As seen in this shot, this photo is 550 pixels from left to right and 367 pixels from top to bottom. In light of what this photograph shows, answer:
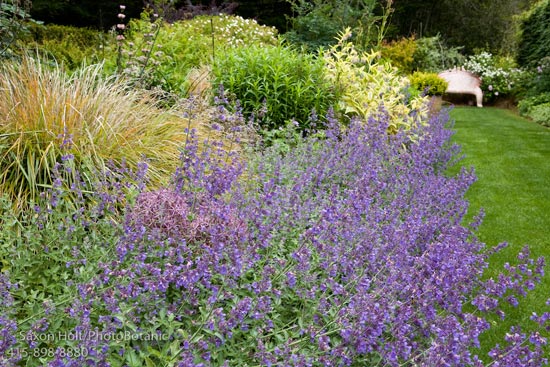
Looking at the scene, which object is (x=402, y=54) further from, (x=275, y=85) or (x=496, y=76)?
(x=275, y=85)

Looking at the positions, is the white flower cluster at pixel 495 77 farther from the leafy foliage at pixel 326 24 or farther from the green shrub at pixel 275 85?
the green shrub at pixel 275 85

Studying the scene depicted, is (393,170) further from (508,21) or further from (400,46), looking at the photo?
(508,21)

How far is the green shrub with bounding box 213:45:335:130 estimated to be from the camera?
18.5 ft

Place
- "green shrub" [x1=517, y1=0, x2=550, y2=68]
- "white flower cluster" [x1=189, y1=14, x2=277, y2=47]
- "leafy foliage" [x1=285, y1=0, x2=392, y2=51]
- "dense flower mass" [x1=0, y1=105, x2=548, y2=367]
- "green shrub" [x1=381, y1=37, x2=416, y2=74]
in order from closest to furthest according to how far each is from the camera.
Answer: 1. "dense flower mass" [x1=0, y1=105, x2=548, y2=367]
2. "leafy foliage" [x1=285, y1=0, x2=392, y2=51]
3. "white flower cluster" [x1=189, y1=14, x2=277, y2=47]
4. "green shrub" [x1=517, y1=0, x2=550, y2=68]
5. "green shrub" [x1=381, y1=37, x2=416, y2=74]

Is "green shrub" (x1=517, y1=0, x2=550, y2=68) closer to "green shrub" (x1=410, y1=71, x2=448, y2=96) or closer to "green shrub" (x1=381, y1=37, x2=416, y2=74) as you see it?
"green shrub" (x1=410, y1=71, x2=448, y2=96)

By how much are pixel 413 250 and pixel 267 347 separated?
1.36 m

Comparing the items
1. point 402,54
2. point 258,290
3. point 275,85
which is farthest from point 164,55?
point 402,54

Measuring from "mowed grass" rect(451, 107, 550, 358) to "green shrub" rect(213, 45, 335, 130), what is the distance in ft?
6.00

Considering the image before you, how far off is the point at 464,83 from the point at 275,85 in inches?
508

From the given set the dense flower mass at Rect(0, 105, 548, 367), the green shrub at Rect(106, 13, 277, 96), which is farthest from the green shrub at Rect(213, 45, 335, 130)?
the dense flower mass at Rect(0, 105, 548, 367)

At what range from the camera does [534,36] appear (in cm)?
1628

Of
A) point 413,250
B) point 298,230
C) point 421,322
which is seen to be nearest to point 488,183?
point 413,250

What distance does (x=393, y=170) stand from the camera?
4230mm

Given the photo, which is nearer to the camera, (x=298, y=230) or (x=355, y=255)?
(x=355, y=255)
